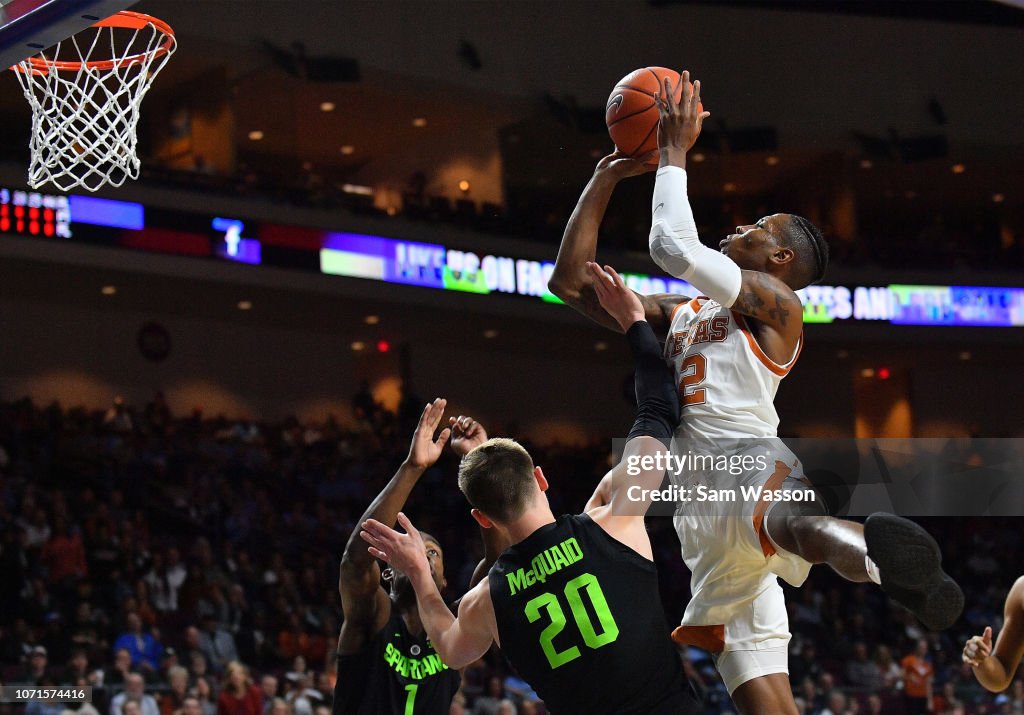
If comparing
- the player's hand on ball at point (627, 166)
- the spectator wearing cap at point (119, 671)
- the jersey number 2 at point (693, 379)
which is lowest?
the spectator wearing cap at point (119, 671)

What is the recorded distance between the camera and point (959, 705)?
43.2 ft

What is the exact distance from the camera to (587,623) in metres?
3.71

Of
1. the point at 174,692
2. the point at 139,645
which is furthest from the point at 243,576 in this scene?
the point at 174,692

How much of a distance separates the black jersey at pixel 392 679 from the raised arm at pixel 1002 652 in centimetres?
205

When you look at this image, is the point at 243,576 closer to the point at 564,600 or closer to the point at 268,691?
the point at 268,691

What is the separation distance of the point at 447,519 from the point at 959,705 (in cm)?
668

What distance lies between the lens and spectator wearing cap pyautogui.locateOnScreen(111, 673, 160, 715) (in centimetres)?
980

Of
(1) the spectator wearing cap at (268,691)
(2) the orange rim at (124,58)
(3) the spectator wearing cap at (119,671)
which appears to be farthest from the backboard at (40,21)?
(1) the spectator wearing cap at (268,691)

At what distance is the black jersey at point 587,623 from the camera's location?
12.2ft

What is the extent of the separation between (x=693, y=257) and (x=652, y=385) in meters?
0.45

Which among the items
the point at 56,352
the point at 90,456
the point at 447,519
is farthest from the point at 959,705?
the point at 56,352

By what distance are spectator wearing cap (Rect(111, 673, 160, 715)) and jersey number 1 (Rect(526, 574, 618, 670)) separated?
22.4 feet

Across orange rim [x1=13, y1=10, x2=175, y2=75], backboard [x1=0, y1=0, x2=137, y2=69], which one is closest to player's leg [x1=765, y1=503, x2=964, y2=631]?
backboard [x1=0, y1=0, x2=137, y2=69]

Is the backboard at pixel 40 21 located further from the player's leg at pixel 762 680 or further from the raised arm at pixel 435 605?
the player's leg at pixel 762 680
